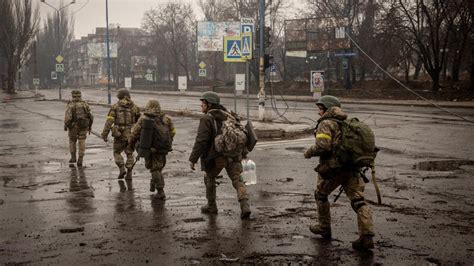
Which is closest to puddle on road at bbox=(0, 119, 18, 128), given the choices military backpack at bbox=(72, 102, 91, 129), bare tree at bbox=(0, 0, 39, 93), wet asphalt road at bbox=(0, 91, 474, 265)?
wet asphalt road at bbox=(0, 91, 474, 265)

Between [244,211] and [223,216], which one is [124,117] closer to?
[223,216]

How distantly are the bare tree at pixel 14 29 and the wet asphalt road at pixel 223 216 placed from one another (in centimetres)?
4916

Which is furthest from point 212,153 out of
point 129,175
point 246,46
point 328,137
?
point 246,46

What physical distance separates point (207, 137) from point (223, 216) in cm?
104

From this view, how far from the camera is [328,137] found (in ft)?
19.1

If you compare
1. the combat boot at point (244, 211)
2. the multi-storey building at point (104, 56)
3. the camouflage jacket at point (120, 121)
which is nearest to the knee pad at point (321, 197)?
the combat boot at point (244, 211)

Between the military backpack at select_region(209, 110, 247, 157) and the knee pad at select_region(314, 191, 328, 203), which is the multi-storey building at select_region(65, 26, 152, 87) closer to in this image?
the military backpack at select_region(209, 110, 247, 157)

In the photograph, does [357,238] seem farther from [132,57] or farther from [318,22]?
[132,57]

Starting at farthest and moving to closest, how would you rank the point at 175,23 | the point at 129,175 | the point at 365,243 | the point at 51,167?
1. the point at 175,23
2. the point at 51,167
3. the point at 129,175
4. the point at 365,243

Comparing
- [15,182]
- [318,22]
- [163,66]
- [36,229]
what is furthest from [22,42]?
[36,229]

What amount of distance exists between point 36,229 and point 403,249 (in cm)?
417

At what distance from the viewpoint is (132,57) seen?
10306 cm

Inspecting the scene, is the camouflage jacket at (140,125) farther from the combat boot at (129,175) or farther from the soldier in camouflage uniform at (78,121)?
the soldier in camouflage uniform at (78,121)

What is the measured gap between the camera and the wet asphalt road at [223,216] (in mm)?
5598
